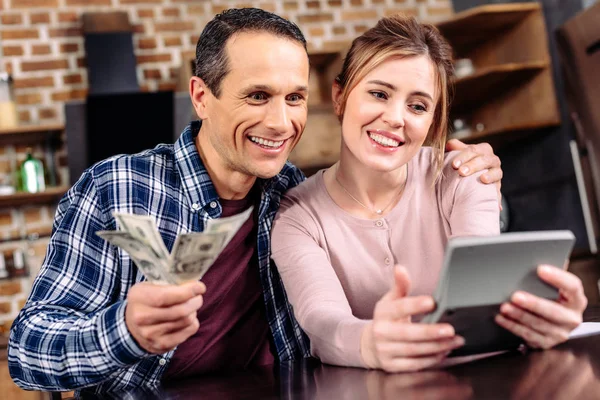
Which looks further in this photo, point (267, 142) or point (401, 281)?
point (267, 142)

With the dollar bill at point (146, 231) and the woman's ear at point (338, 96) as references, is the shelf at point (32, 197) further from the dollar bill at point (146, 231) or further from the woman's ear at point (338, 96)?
the dollar bill at point (146, 231)

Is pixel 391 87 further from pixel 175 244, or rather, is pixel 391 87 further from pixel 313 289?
pixel 175 244

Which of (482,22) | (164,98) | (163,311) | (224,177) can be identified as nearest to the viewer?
(163,311)

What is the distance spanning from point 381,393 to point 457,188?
67 cm

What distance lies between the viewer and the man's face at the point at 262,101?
1636 mm

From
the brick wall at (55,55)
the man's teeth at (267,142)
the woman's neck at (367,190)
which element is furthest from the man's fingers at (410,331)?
the brick wall at (55,55)

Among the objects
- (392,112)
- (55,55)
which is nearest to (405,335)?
(392,112)

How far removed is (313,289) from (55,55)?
333cm

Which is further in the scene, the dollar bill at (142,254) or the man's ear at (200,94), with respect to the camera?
the man's ear at (200,94)

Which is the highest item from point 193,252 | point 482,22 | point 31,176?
point 482,22

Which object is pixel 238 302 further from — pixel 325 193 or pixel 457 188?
pixel 457 188

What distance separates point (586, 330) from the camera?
1.36 m

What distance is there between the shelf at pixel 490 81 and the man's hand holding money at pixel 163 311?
10.2 feet

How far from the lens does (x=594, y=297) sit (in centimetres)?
350
